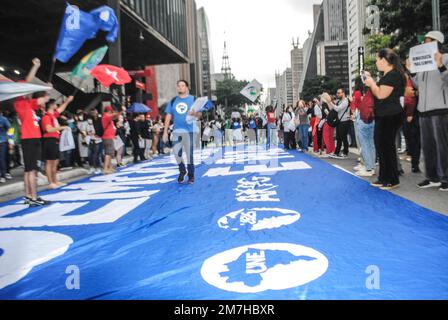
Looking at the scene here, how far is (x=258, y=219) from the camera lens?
14.9 ft

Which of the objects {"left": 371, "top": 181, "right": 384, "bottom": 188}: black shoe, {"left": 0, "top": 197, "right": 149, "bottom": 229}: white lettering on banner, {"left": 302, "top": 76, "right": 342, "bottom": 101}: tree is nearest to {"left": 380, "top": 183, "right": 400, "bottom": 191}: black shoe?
{"left": 371, "top": 181, "right": 384, "bottom": 188}: black shoe

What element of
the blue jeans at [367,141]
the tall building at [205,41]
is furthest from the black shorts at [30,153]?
the tall building at [205,41]

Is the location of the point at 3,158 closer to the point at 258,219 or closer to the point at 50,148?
the point at 50,148

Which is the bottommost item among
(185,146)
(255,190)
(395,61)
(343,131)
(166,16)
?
(255,190)

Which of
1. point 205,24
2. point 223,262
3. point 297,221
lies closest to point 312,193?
point 297,221

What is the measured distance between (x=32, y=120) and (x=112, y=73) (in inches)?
299

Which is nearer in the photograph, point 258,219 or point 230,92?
point 258,219

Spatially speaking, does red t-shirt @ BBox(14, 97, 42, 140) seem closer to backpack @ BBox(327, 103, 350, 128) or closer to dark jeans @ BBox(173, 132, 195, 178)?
dark jeans @ BBox(173, 132, 195, 178)

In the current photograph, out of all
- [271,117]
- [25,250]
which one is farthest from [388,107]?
[271,117]

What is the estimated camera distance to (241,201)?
18.7 ft

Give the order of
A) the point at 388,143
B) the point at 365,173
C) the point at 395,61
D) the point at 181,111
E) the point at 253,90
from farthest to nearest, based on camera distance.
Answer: the point at 253,90
the point at 181,111
the point at 365,173
the point at 388,143
the point at 395,61

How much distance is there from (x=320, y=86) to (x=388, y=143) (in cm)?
9243

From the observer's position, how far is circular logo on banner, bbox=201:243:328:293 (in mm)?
2699

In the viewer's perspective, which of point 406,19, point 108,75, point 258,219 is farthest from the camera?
point 406,19
